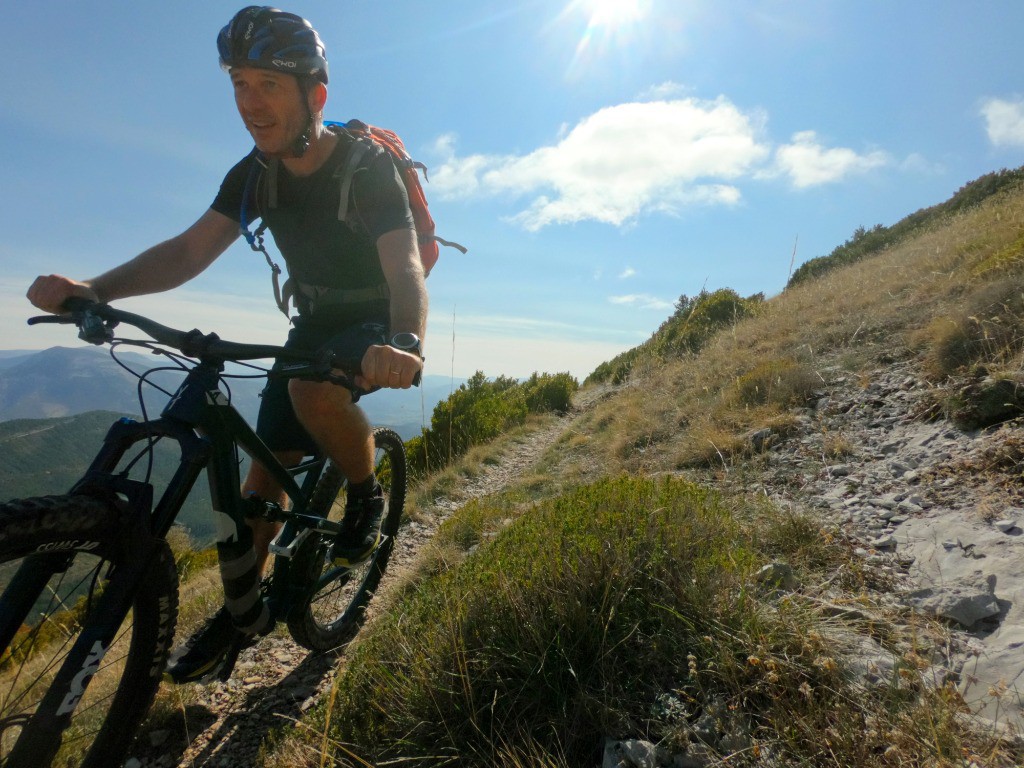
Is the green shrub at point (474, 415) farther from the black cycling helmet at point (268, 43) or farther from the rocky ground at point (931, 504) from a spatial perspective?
the black cycling helmet at point (268, 43)

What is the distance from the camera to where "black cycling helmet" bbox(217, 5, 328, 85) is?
2.31m

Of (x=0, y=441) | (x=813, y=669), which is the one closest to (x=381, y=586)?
(x=813, y=669)

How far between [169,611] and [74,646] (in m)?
0.26

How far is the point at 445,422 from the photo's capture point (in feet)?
35.6

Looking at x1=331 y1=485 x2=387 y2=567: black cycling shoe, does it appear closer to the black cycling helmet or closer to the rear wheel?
the rear wheel

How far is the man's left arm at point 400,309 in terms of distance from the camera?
67.2 inches

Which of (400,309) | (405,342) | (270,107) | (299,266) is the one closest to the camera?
(405,342)

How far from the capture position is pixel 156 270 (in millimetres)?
2504

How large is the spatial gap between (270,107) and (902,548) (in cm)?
360

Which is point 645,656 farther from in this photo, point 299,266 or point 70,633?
point 299,266

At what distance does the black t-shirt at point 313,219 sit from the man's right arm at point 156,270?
0.40ft

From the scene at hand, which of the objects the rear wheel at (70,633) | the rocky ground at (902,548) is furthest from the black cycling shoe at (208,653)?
the rear wheel at (70,633)

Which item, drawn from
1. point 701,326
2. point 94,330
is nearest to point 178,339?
point 94,330

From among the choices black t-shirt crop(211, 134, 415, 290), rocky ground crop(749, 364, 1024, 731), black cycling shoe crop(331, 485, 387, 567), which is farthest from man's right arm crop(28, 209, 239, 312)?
rocky ground crop(749, 364, 1024, 731)
